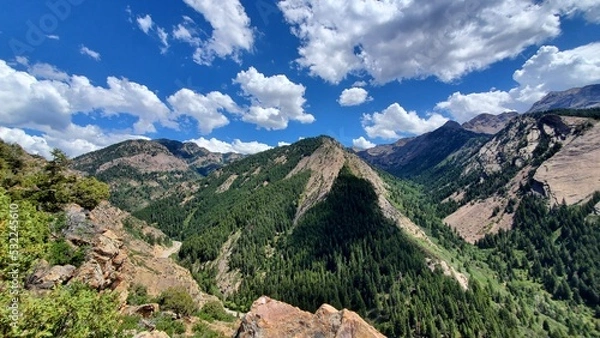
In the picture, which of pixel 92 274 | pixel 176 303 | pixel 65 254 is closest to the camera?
pixel 92 274

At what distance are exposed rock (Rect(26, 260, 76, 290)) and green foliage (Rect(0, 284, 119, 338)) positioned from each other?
16.9 m

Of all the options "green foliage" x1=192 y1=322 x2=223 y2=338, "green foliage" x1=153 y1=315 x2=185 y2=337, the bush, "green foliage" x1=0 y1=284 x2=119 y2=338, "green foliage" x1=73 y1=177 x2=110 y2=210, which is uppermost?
"green foliage" x1=73 y1=177 x2=110 y2=210

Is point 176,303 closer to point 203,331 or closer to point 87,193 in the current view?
point 203,331

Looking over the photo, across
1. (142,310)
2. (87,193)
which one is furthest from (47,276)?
(87,193)

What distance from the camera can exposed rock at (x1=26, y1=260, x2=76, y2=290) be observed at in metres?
36.2

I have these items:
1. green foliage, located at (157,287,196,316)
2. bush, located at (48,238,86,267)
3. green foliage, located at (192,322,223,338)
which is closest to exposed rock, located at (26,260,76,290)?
bush, located at (48,238,86,267)

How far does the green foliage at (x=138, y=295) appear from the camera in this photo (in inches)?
2360

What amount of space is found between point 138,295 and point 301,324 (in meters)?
49.0

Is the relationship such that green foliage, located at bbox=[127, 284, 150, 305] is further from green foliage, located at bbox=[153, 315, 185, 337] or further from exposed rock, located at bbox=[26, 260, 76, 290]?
exposed rock, located at bbox=[26, 260, 76, 290]

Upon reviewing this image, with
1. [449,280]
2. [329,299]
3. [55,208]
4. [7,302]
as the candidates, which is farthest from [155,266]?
[449,280]

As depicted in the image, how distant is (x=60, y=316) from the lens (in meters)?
19.8

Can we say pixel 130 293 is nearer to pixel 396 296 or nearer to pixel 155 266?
pixel 155 266

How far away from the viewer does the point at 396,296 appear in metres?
166

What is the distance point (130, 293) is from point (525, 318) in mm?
189519
